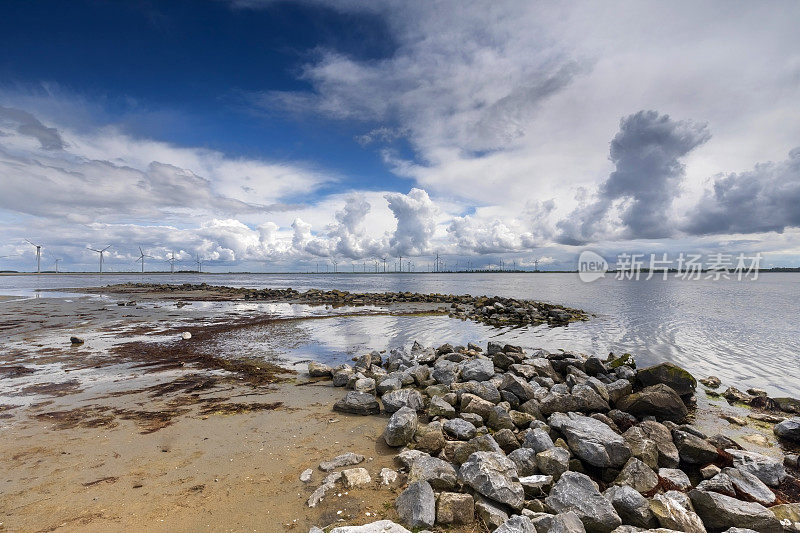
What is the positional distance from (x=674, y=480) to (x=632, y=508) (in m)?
1.62

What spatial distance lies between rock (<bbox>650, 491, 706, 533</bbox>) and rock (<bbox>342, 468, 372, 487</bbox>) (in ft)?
12.0

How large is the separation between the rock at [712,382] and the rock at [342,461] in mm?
11534

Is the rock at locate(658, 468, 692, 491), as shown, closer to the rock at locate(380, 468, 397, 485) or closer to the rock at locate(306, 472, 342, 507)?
the rock at locate(380, 468, 397, 485)

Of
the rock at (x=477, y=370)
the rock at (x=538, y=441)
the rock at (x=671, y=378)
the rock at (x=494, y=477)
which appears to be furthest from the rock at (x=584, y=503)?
the rock at (x=671, y=378)

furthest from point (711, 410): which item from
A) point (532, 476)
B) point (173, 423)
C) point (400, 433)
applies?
point (173, 423)

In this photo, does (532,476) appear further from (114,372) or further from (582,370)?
(114,372)

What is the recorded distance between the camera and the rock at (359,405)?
Result: 8.14m

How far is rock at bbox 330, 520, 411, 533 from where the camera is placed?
387cm

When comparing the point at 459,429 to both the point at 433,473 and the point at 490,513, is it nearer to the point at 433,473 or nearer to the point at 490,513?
the point at 433,473

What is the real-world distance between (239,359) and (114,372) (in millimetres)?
3793

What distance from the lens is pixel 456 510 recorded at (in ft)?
14.4

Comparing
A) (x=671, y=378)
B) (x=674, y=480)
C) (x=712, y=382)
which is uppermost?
(x=671, y=378)

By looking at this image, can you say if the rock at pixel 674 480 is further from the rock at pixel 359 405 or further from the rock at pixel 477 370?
the rock at pixel 359 405

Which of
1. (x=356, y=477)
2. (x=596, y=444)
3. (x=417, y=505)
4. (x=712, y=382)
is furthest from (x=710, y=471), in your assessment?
(x=712, y=382)
